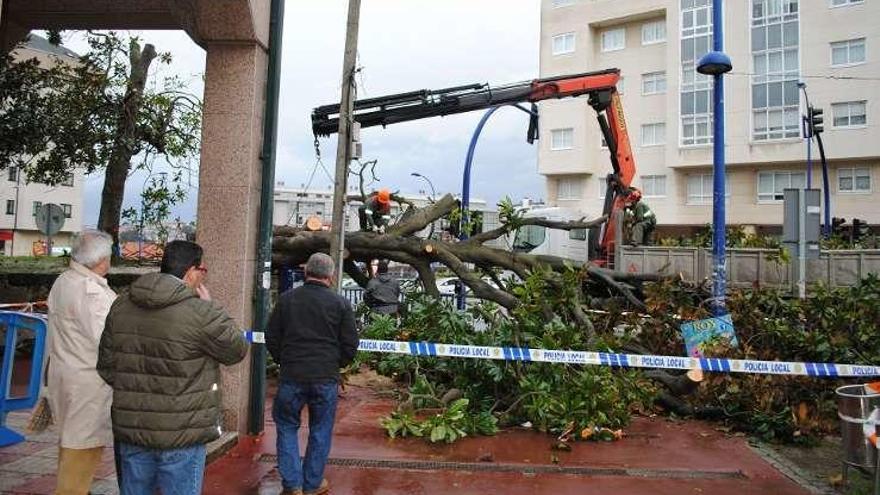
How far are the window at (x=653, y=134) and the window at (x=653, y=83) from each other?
194 cm

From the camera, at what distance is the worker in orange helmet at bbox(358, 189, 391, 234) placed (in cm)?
1014

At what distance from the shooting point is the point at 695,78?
3688 cm

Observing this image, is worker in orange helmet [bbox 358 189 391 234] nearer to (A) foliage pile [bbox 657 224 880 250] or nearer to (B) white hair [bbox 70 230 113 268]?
(B) white hair [bbox 70 230 113 268]

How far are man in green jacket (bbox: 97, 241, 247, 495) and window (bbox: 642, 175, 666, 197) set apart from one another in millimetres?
37806

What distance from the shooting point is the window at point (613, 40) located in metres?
40.4

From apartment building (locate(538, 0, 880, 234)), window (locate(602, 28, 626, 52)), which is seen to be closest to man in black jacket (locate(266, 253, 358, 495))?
apartment building (locate(538, 0, 880, 234))

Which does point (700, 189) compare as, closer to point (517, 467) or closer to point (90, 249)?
point (517, 467)

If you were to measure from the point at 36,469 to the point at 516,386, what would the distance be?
14.6 feet

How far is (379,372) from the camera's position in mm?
9242

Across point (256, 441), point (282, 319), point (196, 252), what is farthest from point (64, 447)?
point (256, 441)

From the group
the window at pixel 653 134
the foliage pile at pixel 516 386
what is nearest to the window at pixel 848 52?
the window at pixel 653 134

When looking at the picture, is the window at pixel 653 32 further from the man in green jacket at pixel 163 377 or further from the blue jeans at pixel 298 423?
the man in green jacket at pixel 163 377

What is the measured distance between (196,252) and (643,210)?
15.5 m

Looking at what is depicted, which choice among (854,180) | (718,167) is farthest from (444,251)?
(854,180)
